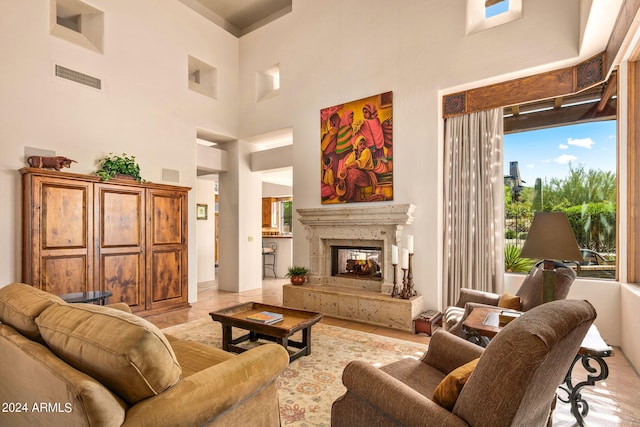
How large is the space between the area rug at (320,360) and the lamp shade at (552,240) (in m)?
1.68

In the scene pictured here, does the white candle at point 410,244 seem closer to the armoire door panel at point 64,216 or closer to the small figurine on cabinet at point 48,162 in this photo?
the armoire door panel at point 64,216

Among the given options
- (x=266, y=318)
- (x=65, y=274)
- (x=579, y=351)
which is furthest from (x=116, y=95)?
(x=579, y=351)

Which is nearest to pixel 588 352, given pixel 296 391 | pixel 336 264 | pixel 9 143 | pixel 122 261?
pixel 296 391

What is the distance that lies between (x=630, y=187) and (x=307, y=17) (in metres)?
5.34

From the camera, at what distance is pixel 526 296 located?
296cm

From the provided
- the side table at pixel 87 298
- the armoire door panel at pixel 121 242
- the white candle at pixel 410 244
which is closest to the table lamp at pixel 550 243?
the white candle at pixel 410 244

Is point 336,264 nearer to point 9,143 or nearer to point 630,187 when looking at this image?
point 630,187

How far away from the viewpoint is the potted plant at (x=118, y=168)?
4547 mm

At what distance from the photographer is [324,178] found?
5.55m

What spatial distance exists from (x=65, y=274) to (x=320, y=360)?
3325mm

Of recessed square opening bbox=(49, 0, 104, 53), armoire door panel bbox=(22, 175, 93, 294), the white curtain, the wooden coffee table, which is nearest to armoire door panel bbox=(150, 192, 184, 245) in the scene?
armoire door panel bbox=(22, 175, 93, 294)

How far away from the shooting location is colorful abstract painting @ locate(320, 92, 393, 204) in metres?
4.98

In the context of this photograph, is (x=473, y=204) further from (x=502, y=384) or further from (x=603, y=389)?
(x=502, y=384)

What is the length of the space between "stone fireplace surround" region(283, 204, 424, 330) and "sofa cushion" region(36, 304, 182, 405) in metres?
3.44
